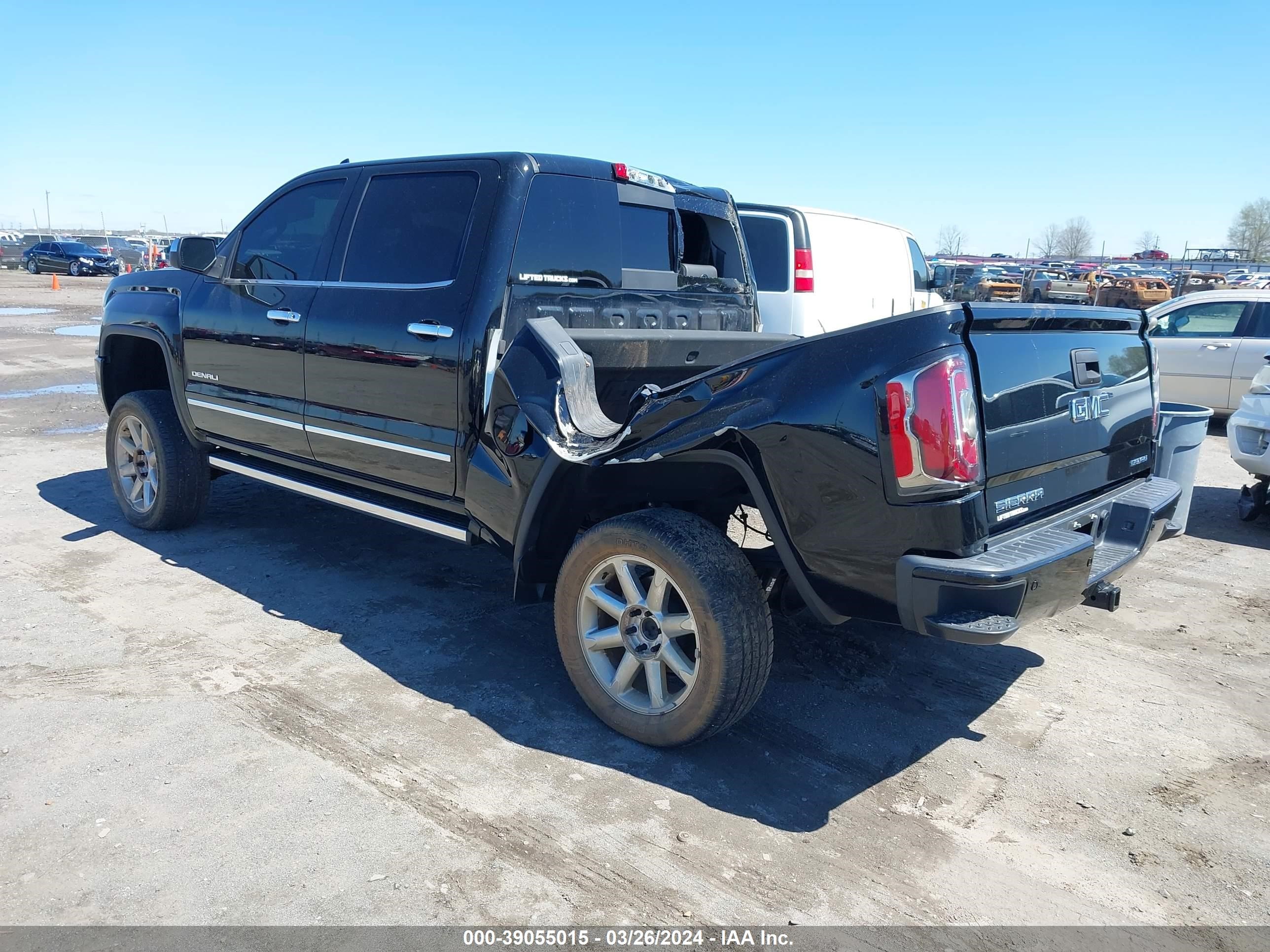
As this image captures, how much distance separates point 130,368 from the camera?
621 centimetres

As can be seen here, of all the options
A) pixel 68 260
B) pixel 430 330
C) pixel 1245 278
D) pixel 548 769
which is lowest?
pixel 548 769

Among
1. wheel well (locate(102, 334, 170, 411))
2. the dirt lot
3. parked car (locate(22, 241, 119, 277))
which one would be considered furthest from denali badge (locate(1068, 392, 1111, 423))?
parked car (locate(22, 241, 119, 277))

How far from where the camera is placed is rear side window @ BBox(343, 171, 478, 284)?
402cm

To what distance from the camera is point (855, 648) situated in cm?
429

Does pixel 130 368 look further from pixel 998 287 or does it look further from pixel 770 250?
pixel 998 287

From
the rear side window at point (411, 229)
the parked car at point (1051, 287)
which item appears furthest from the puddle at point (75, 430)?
the parked car at point (1051, 287)

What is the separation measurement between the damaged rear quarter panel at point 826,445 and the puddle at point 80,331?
16142 mm

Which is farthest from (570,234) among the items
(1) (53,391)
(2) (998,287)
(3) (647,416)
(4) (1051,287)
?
(2) (998,287)

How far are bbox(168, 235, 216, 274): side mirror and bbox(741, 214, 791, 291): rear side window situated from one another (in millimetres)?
5188

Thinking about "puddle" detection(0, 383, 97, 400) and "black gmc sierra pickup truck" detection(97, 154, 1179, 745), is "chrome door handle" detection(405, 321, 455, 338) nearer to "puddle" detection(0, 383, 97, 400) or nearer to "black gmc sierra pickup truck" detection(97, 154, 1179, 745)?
"black gmc sierra pickup truck" detection(97, 154, 1179, 745)

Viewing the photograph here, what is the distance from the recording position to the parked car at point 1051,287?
2629cm

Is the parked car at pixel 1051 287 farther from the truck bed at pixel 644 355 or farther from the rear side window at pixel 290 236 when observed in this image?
the rear side window at pixel 290 236

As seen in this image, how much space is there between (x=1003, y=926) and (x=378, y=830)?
5.90ft

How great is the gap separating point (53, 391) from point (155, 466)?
6.46 metres
